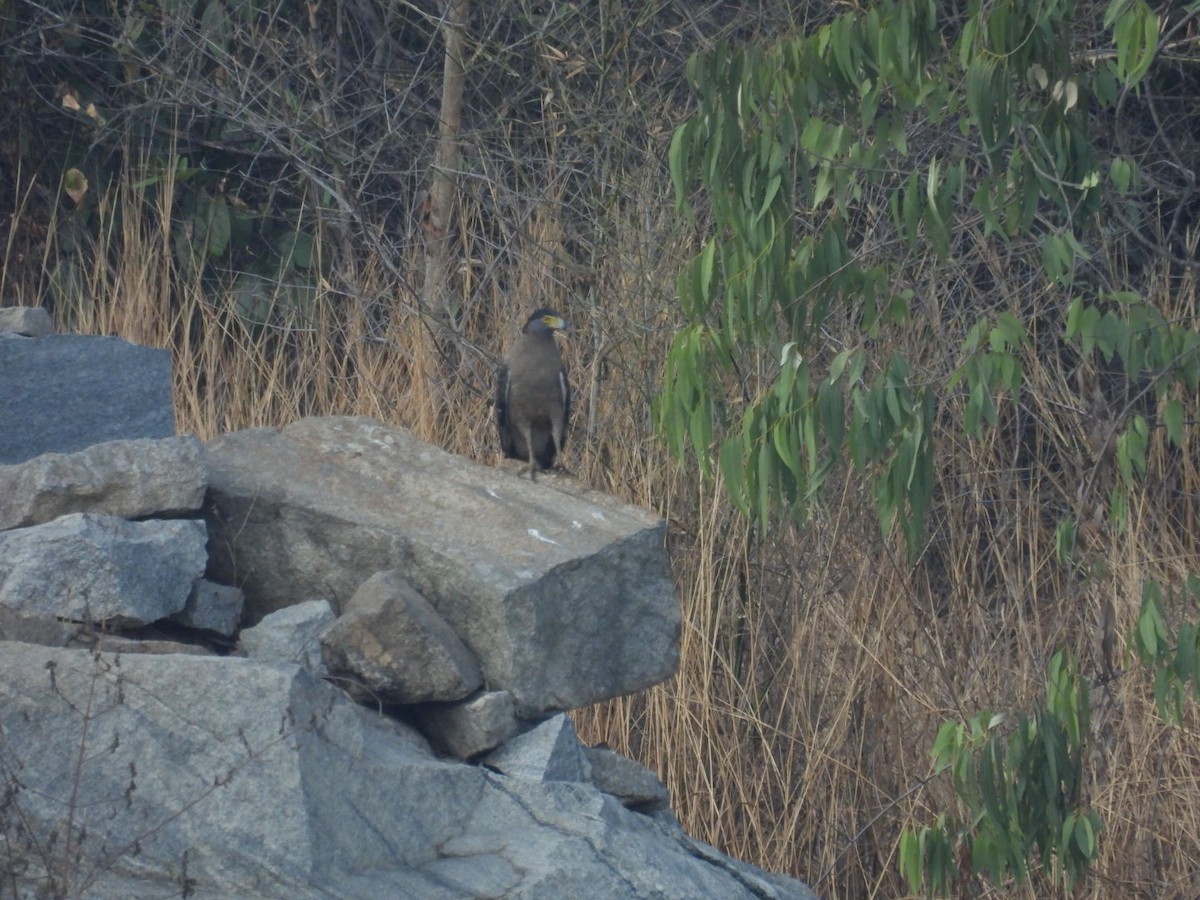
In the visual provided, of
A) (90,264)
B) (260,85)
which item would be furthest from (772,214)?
(90,264)

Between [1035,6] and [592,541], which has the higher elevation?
[1035,6]

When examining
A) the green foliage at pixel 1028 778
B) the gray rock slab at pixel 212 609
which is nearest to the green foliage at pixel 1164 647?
the green foliage at pixel 1028 778

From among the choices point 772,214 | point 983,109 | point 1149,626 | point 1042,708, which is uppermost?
point 983,109

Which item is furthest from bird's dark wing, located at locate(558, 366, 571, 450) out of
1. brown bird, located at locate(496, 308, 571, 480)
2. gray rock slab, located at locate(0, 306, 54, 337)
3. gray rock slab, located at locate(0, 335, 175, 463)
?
gray rock slab, located at locate(0, 306, 54, 337)

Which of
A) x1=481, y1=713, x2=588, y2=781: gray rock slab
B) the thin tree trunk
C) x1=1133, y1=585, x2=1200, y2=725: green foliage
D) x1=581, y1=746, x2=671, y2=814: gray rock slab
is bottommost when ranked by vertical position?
x1=581, y1=746, x2=671, y2=814: gray rock slab

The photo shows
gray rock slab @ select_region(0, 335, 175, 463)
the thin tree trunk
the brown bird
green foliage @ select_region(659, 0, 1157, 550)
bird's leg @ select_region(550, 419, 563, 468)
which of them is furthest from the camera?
the thin tree trunk

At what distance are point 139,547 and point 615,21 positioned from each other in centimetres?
354

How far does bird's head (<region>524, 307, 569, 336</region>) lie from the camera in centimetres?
531

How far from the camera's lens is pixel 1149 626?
9.18 feet

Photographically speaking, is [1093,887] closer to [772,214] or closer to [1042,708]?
[1042,708]

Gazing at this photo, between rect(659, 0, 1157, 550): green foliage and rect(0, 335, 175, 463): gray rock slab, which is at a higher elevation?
rect(659, 0, 1157, 550): green foliage

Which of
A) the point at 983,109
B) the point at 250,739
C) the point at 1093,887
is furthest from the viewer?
the point at 1093,887

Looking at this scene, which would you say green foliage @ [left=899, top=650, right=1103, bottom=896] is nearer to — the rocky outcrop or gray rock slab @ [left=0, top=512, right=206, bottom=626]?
the rocky outcrop

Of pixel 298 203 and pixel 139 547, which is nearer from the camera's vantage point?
pixel 139 547
